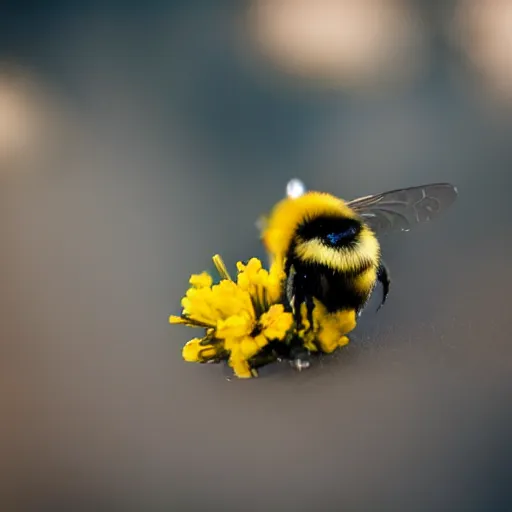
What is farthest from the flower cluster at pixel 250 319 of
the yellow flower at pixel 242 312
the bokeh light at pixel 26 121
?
the bokeh light at pixel 26 121

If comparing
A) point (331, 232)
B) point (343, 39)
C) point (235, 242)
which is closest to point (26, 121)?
point (235, 242)

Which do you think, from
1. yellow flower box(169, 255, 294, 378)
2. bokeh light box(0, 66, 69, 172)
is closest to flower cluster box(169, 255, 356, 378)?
yellow flower box(169, 255, 294, 378)

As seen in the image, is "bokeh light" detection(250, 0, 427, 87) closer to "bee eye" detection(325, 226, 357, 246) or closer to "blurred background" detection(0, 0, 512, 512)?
"blurred background" detection(0, 0, 512, 512)

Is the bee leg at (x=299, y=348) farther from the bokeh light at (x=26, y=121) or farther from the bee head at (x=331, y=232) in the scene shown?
the bokeh light at (x=26, y=121)

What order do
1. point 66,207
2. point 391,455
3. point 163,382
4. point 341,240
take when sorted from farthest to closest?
point 66,207, point 163,382, point 391,455, point 341,240

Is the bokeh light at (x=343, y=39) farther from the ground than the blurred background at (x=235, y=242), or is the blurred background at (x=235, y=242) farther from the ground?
the bokeh light at (x=343, y=39)

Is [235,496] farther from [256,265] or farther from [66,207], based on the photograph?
[66,207]

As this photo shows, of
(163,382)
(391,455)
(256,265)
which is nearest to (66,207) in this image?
(163,382)
